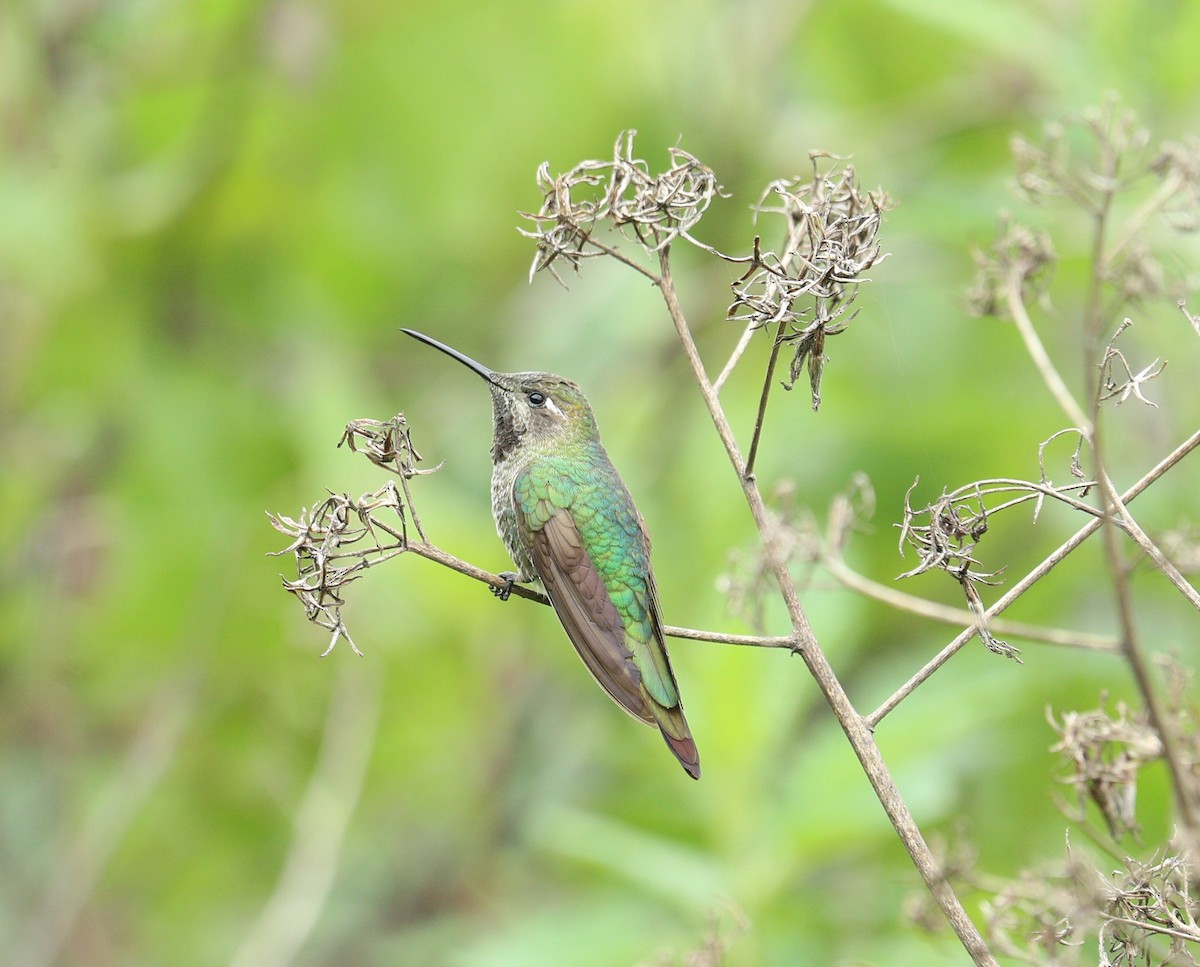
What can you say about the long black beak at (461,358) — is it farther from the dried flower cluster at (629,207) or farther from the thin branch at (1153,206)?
the thin branch at (1153,206)

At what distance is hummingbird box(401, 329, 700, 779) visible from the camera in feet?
6.31

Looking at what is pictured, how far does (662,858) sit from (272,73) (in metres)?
2.71

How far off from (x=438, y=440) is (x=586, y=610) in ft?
6.87

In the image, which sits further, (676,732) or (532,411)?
(532,411)

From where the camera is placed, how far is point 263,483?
4203 mm

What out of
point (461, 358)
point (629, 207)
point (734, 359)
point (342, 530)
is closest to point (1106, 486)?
point (734, 359)

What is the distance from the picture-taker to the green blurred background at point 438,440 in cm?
323

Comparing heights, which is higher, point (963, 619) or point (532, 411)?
point (532, 411)

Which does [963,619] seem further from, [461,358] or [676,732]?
[461,358]

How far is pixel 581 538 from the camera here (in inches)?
94.3

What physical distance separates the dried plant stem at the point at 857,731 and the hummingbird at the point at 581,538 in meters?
0.48

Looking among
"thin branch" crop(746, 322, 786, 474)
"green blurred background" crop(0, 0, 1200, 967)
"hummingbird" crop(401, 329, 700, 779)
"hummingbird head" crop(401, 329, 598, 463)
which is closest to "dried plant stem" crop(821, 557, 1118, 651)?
"thin branch" crop(746, 322, 786, 474)

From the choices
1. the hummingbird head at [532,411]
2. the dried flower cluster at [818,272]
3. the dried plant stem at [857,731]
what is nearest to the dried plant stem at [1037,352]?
the dried flower cluster at [818,272]

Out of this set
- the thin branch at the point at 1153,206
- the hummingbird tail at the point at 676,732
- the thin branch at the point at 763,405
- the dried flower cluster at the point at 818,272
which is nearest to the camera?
the thin branch at the point at 763,405
